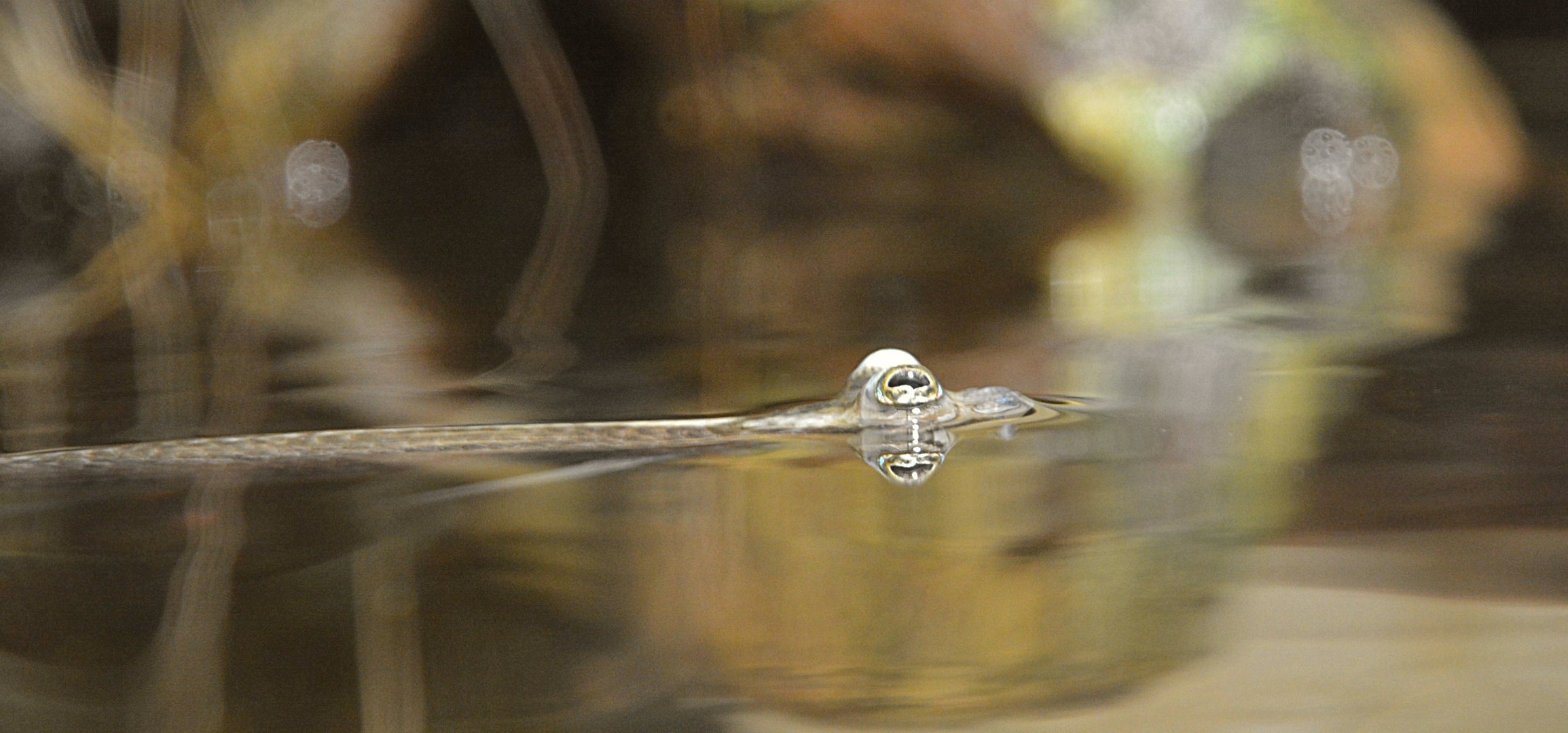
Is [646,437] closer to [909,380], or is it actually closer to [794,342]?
[909,380]

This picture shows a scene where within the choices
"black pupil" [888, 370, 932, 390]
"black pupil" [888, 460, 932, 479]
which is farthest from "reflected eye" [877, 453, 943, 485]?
"black pupil" [888, 370, 932, 390]

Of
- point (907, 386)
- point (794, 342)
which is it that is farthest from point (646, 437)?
Result: point (794, 342)

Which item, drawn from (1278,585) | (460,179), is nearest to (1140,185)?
(460,179)

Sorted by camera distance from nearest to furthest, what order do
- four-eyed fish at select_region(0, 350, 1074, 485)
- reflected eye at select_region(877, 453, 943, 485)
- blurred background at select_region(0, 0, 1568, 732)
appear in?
1. blurred background at select_region(0, 0, 1568, 732)
2. reflected eye at select_region(877, 453, 943, 485)
3. four-eyed fish at select_region(0, 350, 1074, 485)

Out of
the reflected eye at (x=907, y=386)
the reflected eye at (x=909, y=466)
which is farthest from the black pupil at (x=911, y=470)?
the reflected eye at (x=907, y=386)

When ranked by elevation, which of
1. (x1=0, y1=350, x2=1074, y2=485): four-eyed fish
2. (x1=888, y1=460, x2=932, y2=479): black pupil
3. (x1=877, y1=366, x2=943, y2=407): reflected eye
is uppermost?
(x1=877, y1=366, x2=943, y2=407): reflected eye

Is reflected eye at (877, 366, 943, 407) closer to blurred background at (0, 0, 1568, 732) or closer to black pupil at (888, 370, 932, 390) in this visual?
black pupil at (888, 370, 932, 390)
